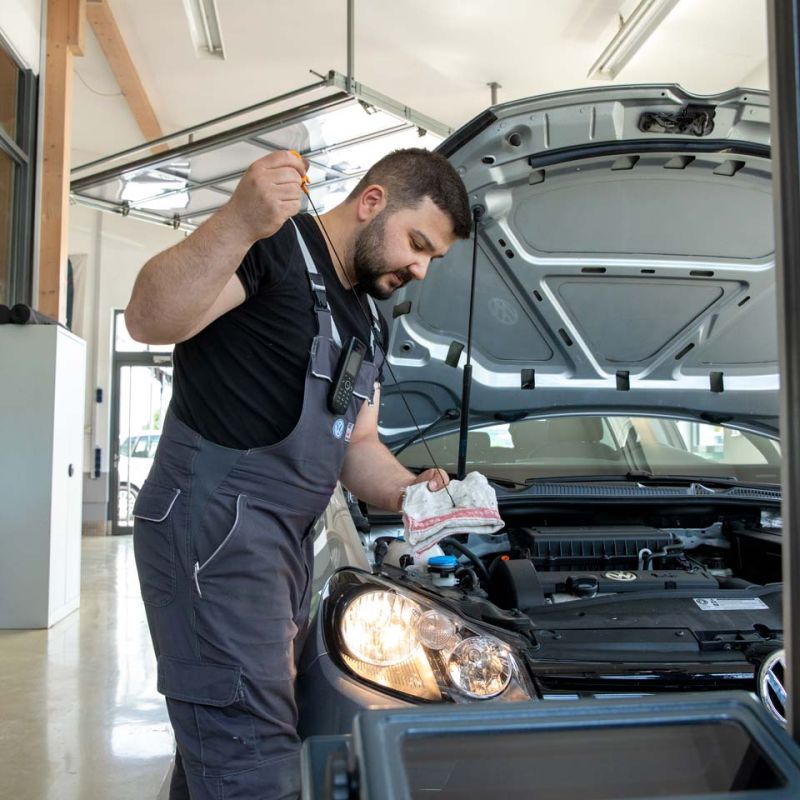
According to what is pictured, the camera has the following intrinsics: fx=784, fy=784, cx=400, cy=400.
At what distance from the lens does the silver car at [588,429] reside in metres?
1.42

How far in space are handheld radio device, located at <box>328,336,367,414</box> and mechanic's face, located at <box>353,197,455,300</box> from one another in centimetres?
14

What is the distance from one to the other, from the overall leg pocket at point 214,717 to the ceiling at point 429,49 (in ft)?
15.3

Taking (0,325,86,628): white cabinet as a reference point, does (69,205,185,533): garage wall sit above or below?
above

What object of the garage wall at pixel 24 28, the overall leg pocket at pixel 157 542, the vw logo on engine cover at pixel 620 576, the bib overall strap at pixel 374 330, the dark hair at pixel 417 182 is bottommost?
the vw logo on engine cover at pixel 620 576

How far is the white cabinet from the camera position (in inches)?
169

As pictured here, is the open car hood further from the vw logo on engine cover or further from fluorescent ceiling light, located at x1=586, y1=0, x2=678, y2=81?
fluorescent ceiling light, located at x1=586, y1=0, x2=678, y2=81

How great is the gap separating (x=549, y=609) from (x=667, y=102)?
1.29 m

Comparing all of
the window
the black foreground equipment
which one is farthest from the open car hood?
the window

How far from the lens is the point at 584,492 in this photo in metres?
2.20

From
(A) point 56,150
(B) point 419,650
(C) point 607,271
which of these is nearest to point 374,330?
(B) point 419,650

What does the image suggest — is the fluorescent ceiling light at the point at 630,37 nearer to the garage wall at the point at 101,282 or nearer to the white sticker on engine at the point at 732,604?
the white sticker on engine at the point at 732,604

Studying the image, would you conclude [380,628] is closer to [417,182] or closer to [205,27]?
[417,182]

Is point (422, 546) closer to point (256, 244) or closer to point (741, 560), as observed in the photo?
point (256, 244)

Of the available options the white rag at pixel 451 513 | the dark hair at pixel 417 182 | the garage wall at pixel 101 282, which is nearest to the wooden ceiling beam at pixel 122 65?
the garage wall at pixel 101 282
